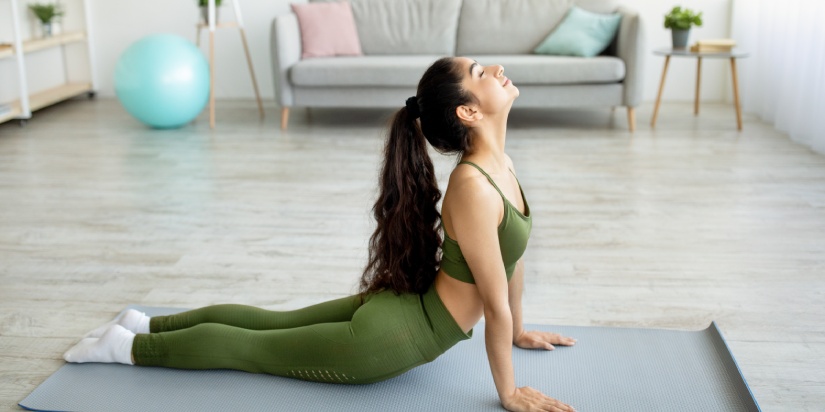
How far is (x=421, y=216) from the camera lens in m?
1.74

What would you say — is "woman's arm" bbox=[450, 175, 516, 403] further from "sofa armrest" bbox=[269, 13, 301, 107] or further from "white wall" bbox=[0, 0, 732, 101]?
"white wall" bbox=[0, 0, 732, 101]

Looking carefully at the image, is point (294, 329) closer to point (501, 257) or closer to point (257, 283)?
point (501, 257)

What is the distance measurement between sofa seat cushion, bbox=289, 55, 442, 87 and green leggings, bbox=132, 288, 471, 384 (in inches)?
112

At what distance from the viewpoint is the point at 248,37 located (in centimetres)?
577

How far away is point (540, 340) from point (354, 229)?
117 cm

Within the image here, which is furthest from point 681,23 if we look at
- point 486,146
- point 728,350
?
point 486,146

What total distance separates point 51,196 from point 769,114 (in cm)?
384

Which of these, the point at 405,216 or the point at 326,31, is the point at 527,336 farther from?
the point at 326,31

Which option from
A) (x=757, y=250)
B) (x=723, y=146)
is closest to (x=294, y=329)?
(x=757, y=250)

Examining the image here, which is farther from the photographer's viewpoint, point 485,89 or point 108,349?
point 108,349

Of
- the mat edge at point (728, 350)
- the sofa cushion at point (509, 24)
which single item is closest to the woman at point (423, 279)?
the mat edge at point (728, 350)

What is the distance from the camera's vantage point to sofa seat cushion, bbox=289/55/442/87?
15.2 feet

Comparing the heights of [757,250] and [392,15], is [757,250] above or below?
below

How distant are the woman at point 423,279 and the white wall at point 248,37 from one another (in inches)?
161
